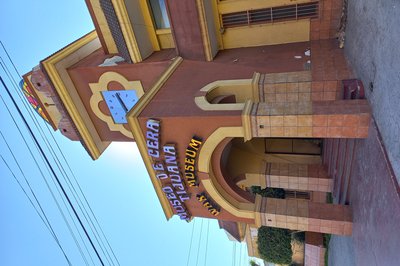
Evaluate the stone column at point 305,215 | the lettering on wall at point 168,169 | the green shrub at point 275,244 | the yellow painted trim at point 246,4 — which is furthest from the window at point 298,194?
the yellow painted trim at point 246,4

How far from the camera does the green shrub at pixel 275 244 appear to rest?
21.8 m

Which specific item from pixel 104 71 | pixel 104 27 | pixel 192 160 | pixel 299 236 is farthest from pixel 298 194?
pixel 104 27

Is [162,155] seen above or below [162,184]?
above

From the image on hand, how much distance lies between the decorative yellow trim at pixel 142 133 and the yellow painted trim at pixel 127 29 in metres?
1.93

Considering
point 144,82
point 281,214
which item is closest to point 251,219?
point 281,214

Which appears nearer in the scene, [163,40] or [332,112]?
[332,112]

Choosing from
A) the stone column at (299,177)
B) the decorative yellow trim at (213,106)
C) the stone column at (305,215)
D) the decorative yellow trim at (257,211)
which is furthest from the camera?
the stone column at (299,177)

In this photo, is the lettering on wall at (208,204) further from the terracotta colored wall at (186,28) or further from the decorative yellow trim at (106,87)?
the terracotta colored wall at (186,28)

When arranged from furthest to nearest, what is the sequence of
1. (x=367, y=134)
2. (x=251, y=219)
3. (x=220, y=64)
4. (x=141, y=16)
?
(x=141, y=16) → (x=220, y=64) → (x=251, y=219) → (x=367, y=134)

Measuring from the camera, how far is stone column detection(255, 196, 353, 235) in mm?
10508

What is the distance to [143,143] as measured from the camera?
10859 millimetres

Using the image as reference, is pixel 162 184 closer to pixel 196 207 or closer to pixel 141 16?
pixel 196 207

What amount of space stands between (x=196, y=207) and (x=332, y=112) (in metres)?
6.52

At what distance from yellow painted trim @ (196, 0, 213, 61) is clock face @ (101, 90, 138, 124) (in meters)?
3.83
